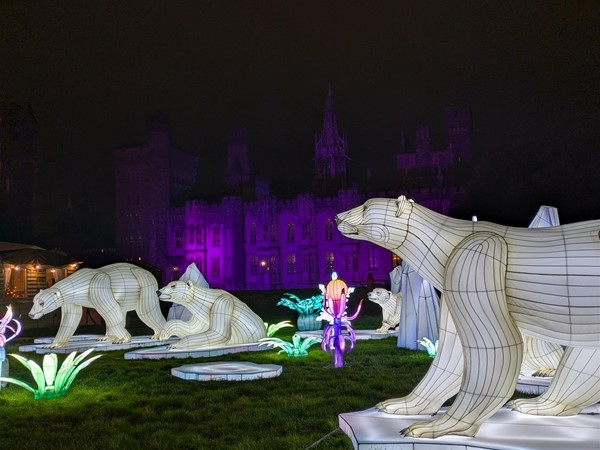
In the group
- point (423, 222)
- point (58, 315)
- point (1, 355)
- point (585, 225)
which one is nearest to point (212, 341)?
A: point (1, 355)

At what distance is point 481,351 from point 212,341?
A: 905cm

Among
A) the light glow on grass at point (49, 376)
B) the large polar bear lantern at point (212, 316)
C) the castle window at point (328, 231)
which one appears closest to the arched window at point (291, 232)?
the castle window at point (328, 231)

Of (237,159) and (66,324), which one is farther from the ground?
(237,159)

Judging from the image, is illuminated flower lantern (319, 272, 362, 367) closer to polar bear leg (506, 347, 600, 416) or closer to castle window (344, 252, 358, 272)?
polar bear leg (506, 347, 600, 416)

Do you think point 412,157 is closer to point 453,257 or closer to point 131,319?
point 131,319

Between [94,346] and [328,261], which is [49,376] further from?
[328,261]

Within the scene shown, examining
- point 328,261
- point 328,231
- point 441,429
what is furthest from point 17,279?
point 441,429

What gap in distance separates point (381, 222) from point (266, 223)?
49607mm

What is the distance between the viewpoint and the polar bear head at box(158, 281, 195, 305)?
12.4 meters

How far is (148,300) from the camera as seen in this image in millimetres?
15031

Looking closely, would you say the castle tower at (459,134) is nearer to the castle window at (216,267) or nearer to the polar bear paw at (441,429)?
the castle window at (216,267)

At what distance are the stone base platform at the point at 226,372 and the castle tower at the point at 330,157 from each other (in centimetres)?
5514

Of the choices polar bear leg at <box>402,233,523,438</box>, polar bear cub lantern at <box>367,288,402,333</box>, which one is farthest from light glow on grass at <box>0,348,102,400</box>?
polar bear cub lantern at <box>367,288,402,333</box>

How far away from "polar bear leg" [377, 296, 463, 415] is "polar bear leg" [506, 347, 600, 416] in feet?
2.55
